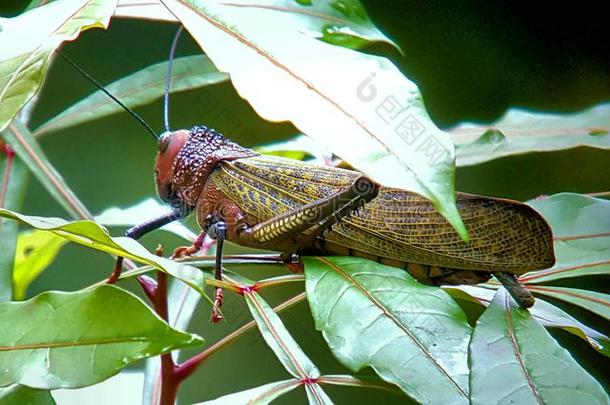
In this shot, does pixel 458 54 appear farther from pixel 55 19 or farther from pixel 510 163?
pixel 55 19

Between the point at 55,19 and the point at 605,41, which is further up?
the point at 55,19

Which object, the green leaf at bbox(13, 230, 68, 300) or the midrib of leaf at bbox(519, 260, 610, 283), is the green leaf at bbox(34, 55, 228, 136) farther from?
the midrib of leaf at bbox(519, 260, 610, 283)

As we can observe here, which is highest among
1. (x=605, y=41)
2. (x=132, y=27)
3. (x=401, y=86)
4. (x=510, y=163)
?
(x=401, y=86)

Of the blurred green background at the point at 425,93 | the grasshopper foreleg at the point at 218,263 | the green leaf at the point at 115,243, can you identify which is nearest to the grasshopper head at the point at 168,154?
the grasshopper foreleg at the point at 218,263

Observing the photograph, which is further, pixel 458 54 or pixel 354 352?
pixel 458 54

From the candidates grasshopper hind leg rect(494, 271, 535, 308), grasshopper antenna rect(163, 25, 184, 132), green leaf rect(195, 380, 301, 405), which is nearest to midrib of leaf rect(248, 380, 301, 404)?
green leaf rect(195, 380, 301, 405)

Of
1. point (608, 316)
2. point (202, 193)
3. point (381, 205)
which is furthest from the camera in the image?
point (202, 193)

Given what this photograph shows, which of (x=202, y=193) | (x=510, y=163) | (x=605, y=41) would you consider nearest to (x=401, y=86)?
(x=202, y=193)
